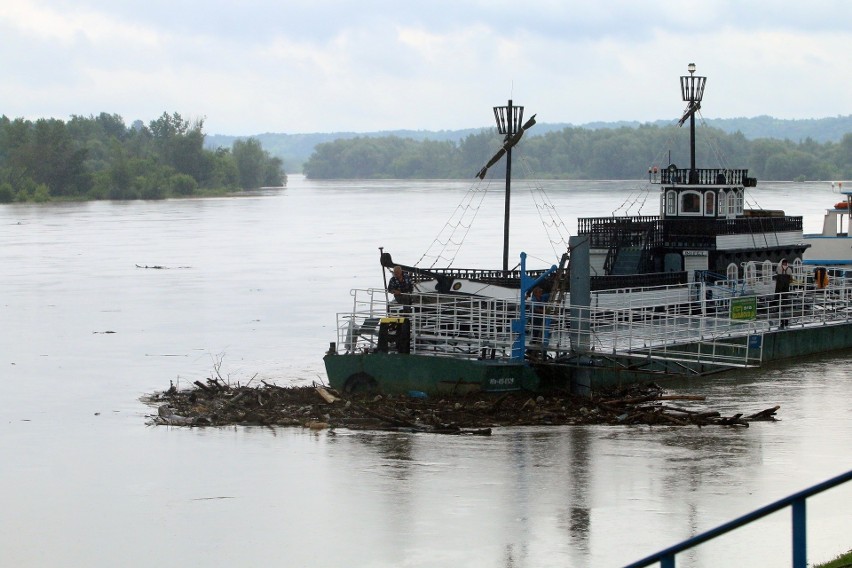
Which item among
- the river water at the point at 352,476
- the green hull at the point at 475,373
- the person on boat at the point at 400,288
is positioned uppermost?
the person on boat at the point at 400,288

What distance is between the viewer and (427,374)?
2656cm

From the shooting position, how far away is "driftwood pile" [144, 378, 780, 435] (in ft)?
82.3

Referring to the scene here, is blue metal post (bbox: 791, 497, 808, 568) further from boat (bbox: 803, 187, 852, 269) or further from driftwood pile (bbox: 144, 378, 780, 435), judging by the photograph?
boat (bbox: 803, 187, 852, 269)

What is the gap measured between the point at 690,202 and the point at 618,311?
9090mm

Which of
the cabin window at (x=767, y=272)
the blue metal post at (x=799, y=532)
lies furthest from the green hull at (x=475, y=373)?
the blue metal post at (x=799, y=532)

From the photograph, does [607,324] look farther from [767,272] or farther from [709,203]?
[767,272]

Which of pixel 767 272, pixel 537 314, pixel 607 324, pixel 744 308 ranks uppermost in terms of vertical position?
pixel 767 272

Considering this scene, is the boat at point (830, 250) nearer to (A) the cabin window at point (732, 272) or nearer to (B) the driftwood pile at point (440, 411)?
(A) the cabin window at point (732, 272)

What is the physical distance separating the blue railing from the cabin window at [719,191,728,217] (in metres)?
28.5

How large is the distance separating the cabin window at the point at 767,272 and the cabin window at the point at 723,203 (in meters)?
1.73

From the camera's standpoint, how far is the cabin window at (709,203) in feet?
124

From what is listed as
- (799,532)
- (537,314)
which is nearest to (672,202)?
(537,314)

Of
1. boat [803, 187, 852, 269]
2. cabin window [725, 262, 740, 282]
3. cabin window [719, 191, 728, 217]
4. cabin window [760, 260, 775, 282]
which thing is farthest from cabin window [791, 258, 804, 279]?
boat [803, 187, 852, 269]

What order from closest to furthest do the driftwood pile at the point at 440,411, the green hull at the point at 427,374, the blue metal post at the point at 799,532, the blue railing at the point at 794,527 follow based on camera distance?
the blue railing at the point at 794,527, the blue metal post at the point at 799,532, the driftwood pile at the point at 440,411, the green hull at the point at 427,374
